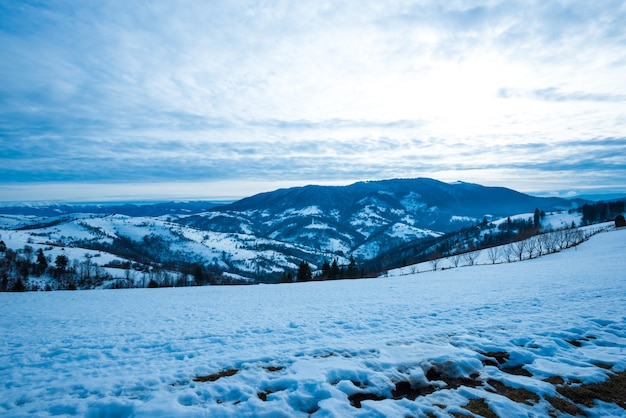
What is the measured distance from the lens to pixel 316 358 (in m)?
10.3

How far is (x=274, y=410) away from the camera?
6996 millimetres

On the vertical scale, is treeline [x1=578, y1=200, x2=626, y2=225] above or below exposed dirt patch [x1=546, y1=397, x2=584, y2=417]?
below

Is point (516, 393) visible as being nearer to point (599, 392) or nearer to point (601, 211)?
point (599, 392)

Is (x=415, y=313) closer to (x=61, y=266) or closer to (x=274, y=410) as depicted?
(x=274, y=410)

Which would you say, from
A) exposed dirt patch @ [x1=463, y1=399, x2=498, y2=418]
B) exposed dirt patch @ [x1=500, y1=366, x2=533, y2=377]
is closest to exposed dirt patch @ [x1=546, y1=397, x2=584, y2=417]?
exposed dirt patch @ [x1=463, y1=399, x2=498, y2=418]

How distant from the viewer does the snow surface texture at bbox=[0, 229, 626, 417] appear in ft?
24.4

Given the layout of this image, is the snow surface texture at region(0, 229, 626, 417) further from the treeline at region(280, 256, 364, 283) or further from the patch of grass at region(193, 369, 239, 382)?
the treeline at region(280, 256, 364, 283)

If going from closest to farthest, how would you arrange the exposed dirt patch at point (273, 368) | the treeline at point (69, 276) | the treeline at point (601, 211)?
1. the exposed dirt patch at point (273, 368)
2. the treeline at point (69, 276)
3. the treeline at point (601, 211)

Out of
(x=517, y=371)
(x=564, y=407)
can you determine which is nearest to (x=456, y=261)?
(x=517, y=371)

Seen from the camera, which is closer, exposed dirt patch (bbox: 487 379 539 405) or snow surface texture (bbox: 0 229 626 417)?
exposed dirt patch (bbox: 487 379 539 405)

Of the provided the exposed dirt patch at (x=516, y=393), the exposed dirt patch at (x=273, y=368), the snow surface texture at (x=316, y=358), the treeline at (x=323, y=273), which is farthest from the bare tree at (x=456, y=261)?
the exposed dirt patch at (x=273, y=368)

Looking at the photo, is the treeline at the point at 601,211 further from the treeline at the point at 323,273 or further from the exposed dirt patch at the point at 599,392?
the exposed dirt patch at the point at 599,392

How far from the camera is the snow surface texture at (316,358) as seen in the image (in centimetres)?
743

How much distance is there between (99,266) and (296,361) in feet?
763
